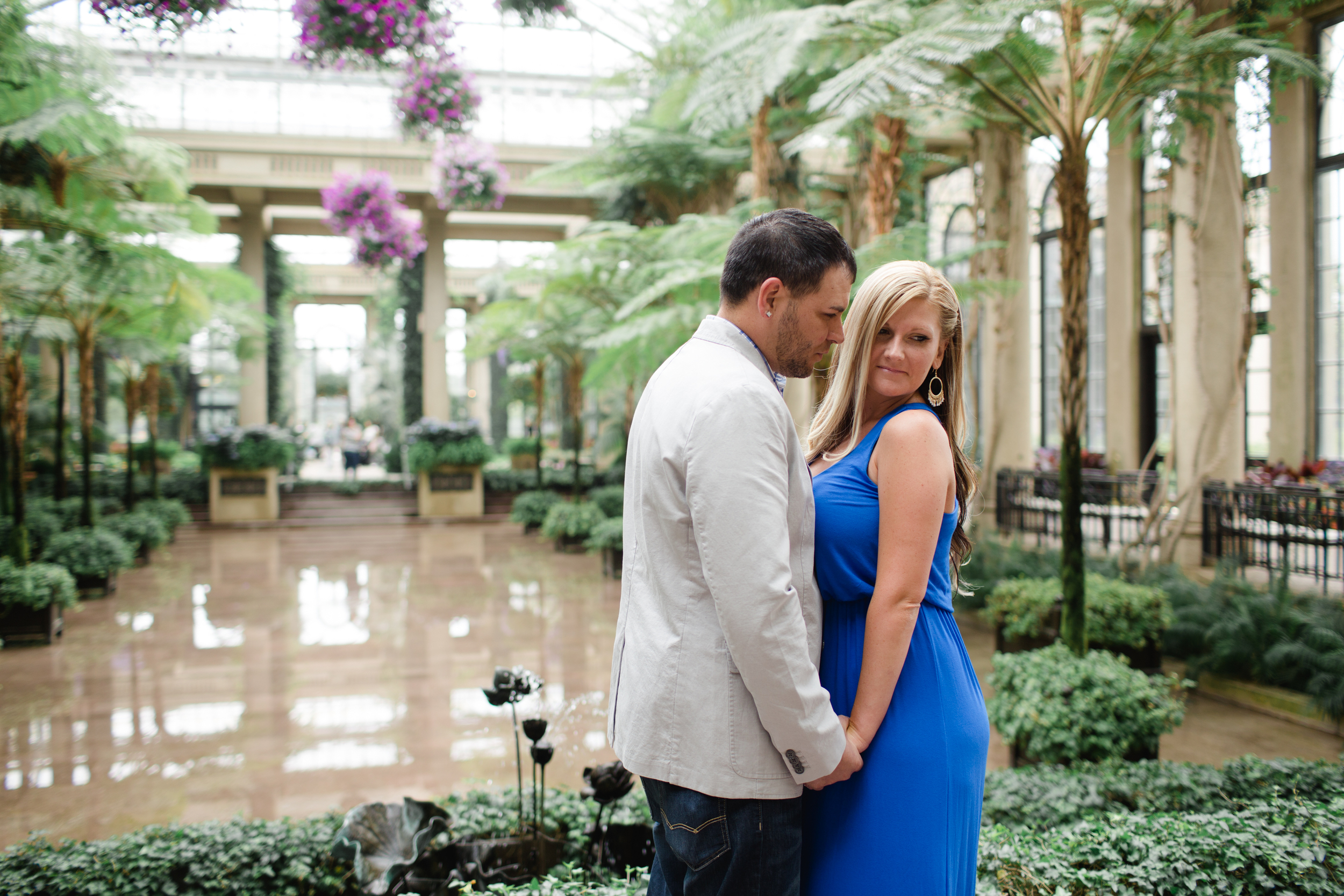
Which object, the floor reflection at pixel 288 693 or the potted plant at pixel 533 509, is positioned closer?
the floor reflection at pixel 288 693

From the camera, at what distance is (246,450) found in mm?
15000

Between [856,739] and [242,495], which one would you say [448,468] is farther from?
[856,739]

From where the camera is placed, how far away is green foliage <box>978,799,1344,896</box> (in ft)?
7.57

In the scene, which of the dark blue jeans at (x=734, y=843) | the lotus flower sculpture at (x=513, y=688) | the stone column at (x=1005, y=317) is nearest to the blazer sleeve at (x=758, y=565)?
the dark blue jeans at (x=734, y=843)

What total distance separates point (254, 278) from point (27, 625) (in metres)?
11.6

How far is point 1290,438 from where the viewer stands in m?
9.30

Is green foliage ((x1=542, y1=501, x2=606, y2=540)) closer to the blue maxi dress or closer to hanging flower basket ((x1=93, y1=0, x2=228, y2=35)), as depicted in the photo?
hanging flower basket ((x1=93, y1=0, x2=228, y2=35))

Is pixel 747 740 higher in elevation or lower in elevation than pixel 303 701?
higher

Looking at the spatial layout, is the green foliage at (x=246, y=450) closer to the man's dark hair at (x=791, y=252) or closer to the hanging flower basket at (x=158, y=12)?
the hanging flower basket at (x=158, y=12)

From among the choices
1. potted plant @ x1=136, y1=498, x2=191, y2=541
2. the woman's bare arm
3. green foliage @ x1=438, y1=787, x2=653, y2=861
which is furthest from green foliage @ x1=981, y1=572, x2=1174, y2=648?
potted plant @ x1=136, y1=498, x2=191, y2=541

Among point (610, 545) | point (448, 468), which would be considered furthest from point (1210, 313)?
point (448, 468)

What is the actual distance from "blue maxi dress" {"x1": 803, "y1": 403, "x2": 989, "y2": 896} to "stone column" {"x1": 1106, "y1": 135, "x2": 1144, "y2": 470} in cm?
1059

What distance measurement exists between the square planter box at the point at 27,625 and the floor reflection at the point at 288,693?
8.8 inches

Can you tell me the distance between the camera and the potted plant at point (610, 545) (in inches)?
384
